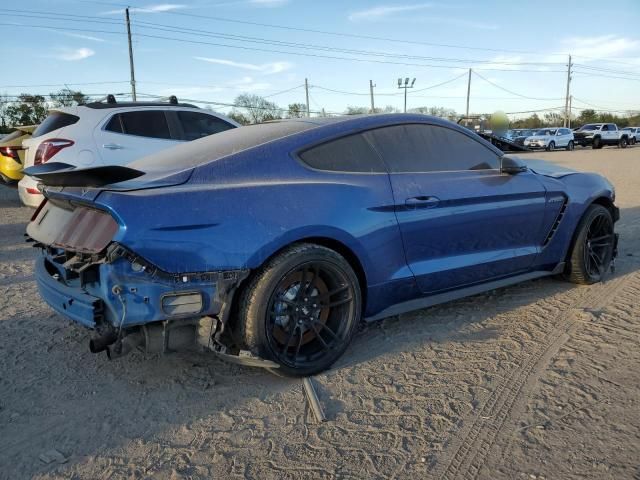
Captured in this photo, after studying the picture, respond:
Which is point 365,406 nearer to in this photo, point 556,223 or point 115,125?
point 556,223

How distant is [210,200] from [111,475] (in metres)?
1.36

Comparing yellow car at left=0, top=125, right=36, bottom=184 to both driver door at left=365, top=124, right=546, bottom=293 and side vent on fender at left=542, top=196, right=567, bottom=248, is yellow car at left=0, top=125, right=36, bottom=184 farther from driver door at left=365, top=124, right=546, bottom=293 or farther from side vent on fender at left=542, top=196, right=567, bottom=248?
side vent on fender at left=542, top=196, right=567, bottom=248

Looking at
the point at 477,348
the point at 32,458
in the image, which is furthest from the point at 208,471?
the point at 477,348

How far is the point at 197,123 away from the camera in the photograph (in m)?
8.23

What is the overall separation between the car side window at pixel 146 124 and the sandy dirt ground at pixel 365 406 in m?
4.04

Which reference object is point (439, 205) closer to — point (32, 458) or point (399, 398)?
point (399, 398)

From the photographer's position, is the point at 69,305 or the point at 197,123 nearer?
the point at 69,305

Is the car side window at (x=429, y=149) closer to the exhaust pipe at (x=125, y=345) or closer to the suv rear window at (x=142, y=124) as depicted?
the exhaust pipe at (x=125, y=345)

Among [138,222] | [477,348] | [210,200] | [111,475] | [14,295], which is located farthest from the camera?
[14,295]

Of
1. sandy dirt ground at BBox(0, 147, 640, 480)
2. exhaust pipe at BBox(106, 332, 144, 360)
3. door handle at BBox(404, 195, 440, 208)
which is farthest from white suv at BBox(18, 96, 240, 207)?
door handle at BBox(404, 195, 440, 208)

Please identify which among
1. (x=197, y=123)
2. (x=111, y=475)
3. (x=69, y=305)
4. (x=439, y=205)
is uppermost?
(x=197, y=123)

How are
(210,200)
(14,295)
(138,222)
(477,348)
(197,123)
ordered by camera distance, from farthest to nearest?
(197,123) → (14,295) → (477,348) → (210,200) → (138,222)

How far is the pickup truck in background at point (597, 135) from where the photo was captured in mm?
38438

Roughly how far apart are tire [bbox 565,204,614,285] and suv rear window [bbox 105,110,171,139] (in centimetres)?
569
